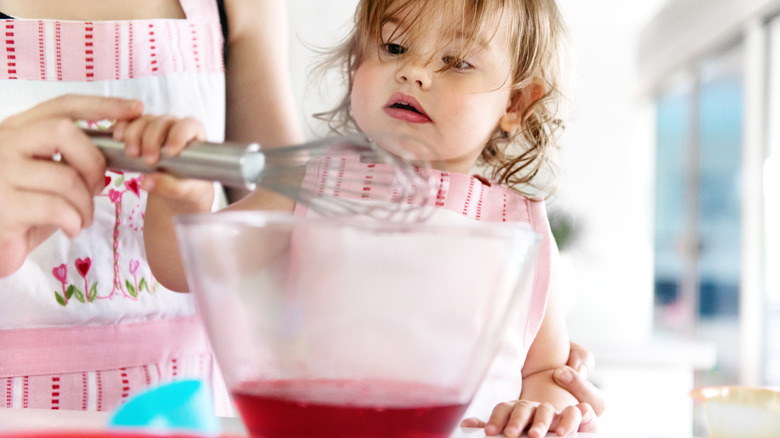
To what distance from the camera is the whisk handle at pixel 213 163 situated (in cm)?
32

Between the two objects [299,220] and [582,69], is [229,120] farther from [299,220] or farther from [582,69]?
[582,69]

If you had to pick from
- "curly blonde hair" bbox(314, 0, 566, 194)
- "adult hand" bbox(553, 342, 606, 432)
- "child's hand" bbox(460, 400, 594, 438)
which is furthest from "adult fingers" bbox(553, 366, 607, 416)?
"curly blonde hair" bbox(314, 0, 566, 194)

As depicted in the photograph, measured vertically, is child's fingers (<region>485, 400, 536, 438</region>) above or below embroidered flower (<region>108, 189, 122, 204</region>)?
below

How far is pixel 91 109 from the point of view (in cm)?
37

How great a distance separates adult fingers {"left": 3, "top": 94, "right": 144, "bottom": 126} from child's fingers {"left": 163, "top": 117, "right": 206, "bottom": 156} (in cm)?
3

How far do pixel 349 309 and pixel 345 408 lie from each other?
0.04 meters

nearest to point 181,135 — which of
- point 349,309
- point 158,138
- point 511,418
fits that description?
point 158,138

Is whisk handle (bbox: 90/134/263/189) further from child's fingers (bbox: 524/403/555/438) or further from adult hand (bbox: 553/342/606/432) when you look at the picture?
adult hand (bbox: 553/342/606/432)

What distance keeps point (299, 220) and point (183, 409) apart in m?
0.08

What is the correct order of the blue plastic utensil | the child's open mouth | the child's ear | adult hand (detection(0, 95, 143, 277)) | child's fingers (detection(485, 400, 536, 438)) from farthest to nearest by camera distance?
the child's ear, the child's open mouth, child's fingers (detection(485, 400, 536, 438)), adult hand (detection(0, 95, 143, 277)), the blue plastic utensil

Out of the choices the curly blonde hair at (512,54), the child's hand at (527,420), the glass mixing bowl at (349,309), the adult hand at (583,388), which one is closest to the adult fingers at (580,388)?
the adult hand at (583,388)

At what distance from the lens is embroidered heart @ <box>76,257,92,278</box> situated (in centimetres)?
62

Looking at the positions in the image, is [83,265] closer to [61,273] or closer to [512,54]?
[61,273]

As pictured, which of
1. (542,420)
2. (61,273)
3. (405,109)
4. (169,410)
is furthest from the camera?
(405,109)
